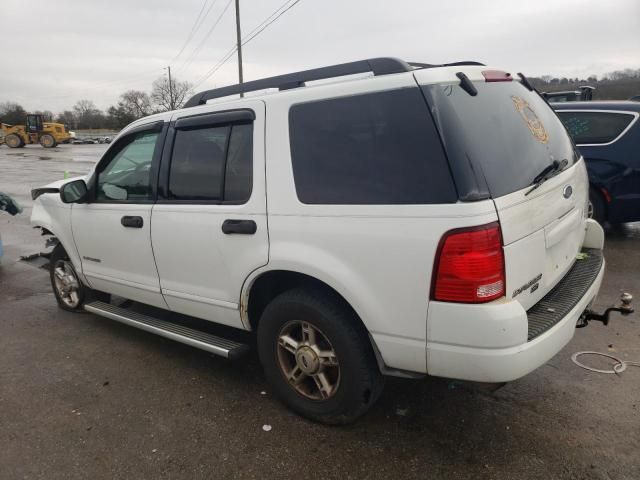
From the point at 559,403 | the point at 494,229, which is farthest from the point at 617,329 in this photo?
the point at 494,229

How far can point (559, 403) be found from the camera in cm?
301

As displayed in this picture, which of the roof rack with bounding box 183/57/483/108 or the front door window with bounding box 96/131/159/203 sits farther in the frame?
the front door window with bounding box 96/131/159/203

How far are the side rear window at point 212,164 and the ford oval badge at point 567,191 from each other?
5.97 feet

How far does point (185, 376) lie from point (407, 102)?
8.07 ft

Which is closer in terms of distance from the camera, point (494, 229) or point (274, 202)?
point (494, 229)

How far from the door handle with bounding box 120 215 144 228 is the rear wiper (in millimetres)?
2619

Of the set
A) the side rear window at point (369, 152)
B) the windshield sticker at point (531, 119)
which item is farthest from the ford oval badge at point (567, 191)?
the side rear window at point (369, 152)

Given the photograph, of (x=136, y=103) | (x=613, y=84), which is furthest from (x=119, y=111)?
(x=613, y=84)

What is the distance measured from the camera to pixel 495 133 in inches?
96.5

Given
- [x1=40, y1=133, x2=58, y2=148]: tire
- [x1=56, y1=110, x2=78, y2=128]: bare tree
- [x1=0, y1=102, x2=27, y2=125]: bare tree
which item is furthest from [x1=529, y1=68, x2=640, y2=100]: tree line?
[x1=56, y1=110, x2=78, y2=128]: bare tree

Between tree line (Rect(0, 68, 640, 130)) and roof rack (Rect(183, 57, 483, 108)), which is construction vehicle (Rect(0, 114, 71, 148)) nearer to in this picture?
tree line (Rect(0, 68, 640, 130))

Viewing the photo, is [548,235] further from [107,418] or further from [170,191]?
[107,418]

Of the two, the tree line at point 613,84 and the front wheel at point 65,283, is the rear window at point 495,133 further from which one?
the tree line at point 613,84

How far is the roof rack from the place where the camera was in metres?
2.53
